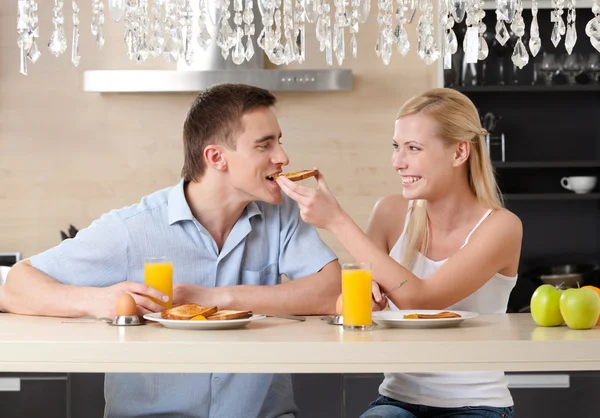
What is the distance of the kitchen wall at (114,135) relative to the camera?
439 cm

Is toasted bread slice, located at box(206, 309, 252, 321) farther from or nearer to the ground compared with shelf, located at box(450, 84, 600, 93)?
nearer to the ground

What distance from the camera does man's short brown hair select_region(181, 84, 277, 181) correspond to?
2.34 metres

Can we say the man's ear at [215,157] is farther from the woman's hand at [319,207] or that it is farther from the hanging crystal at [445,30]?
the hanging crystal at [445,30]

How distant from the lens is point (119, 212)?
2273mm

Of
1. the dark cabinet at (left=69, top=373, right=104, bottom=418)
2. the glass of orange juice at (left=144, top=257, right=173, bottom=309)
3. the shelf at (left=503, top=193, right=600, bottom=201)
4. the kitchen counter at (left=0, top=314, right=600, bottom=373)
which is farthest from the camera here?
the shelf at (left=503, top=193, right=600, bottom=201)

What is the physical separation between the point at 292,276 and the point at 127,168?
7.53ft

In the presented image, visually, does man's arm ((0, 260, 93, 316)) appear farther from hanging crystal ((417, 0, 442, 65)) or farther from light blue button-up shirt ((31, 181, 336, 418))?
hanging crystal ((417, 0, 442, 65))

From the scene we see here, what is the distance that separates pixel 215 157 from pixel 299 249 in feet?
1.12

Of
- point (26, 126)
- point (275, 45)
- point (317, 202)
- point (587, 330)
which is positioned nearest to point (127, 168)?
point (26, 126)

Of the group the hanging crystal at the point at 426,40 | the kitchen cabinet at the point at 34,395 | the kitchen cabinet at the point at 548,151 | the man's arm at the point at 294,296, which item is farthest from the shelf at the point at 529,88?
the kitchen cabinet at the point at 34,395

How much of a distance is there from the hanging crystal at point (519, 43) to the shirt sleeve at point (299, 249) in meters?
0.71

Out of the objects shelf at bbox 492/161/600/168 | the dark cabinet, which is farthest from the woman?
shelf at bbox 492/161/600/168

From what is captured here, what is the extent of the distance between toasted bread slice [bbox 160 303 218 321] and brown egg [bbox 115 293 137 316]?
0.26 feet

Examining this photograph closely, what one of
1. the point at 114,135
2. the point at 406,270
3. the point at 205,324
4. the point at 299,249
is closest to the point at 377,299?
the point at 406,270
